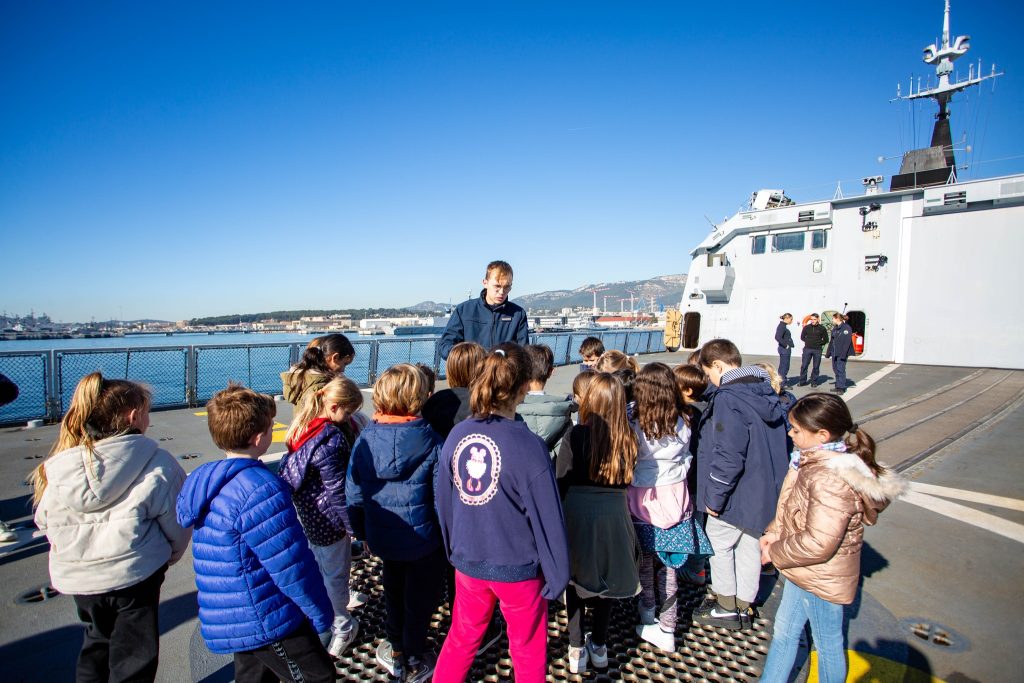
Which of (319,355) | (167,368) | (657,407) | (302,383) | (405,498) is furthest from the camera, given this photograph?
(167,368)

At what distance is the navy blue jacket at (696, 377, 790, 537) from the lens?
2898mm

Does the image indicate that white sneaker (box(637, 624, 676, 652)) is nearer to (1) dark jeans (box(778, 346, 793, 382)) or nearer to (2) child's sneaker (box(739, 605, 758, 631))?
(2) child's sneaker (box(739, 605, 758, 631))

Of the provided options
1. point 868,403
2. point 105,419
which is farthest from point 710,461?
point 868,403

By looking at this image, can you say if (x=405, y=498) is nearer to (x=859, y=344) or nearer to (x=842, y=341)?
(x=842, y=341)

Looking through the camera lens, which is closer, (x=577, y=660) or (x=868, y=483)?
(x=868, y=483)

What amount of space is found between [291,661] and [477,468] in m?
1.09

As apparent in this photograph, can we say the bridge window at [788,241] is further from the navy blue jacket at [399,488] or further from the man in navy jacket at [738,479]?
the navy blue jacket at [399,488]

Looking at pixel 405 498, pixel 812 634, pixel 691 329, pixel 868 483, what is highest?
pixel 691 329

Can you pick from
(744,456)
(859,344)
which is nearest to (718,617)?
(744,456)

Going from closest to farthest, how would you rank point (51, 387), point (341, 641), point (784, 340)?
1. point (341, 641)
2. point (51, 387)
3. point (784, 340)

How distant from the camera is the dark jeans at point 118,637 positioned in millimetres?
2098

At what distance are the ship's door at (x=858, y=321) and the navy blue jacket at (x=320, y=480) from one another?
68.8ft

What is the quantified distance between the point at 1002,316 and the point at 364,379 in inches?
800

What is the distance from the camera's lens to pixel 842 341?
11383mm
